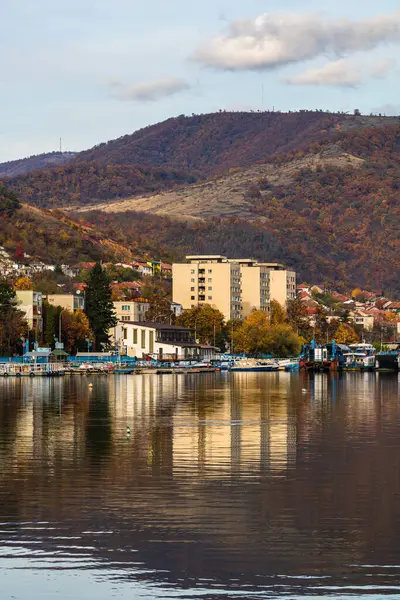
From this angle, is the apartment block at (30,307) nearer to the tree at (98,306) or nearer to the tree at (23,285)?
the tree at (98,306)

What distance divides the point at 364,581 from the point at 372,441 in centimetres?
2731

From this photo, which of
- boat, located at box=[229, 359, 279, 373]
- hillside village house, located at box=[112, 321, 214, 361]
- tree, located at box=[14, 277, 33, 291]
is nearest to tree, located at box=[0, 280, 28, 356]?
tree, located at box=[14, 277, 33, 291]

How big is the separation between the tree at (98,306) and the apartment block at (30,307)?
32.7 ft

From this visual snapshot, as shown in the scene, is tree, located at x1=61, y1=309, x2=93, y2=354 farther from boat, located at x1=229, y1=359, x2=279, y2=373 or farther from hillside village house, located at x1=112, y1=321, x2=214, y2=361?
boat, located at x1=229, y1=359, x2=279, y2=373

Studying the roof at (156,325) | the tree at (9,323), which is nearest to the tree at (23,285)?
the roof at (156,325)

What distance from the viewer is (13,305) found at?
491 feet

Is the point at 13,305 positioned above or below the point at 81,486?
above

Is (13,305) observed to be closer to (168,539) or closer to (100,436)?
(100,436)

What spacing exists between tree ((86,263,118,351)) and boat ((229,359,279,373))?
1963cm

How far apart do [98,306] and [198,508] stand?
137171mm

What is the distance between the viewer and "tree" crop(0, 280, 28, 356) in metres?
145

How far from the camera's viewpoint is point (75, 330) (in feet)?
526

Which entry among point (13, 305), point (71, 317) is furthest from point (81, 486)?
point (71, 317)

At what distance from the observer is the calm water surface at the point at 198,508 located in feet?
77.8
